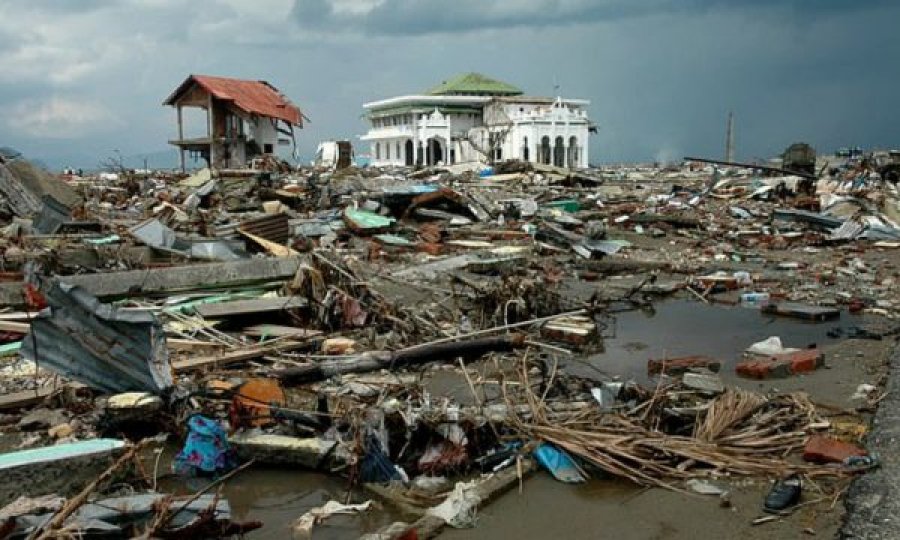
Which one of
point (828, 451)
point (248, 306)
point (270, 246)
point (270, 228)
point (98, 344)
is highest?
point (270, 228)

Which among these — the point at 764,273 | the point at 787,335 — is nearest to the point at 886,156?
the point at 764,273

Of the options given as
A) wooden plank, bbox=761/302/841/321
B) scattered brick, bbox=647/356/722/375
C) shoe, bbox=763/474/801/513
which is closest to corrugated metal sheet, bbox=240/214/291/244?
scattered brick, bbox=647/356/722/375

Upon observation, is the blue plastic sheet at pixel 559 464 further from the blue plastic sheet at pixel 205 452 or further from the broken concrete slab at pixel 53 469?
the broken concrete slab at pixel 53 469

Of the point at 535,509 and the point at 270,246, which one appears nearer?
the point at 535,509

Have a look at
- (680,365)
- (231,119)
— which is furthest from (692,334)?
(231,119)

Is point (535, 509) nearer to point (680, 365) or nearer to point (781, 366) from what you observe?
point (680, 365)
